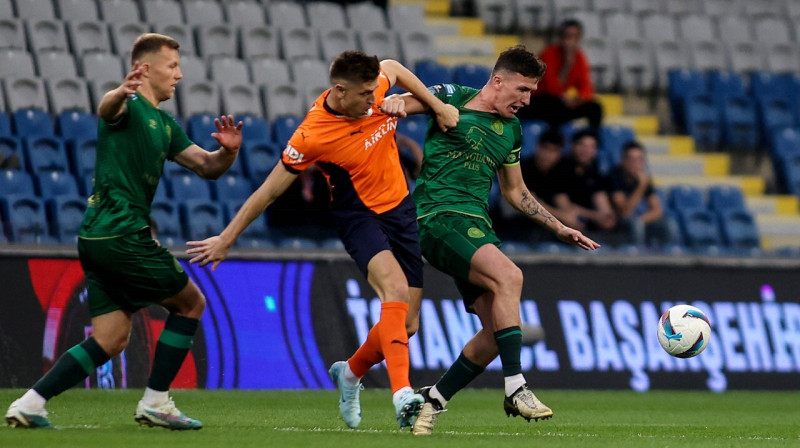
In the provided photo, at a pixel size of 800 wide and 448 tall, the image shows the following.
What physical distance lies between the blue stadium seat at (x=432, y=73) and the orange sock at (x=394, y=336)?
8796mm

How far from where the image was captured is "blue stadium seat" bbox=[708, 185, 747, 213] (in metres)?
16.6

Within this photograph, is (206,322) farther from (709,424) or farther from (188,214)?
(709,424)

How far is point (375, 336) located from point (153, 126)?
172 cm

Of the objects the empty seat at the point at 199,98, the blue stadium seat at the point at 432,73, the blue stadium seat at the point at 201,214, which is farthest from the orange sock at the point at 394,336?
the blue stadium seat at the point at 432,73

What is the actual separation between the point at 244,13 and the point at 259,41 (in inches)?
19.0

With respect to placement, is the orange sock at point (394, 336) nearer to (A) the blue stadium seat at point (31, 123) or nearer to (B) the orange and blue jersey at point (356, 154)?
(B) the orange and blue jersey at point (356, 154)

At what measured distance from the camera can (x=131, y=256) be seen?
695 cm

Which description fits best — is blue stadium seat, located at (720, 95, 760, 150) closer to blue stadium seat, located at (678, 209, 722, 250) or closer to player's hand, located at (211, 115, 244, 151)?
blue stadium seat, located at (678, 209, 722, 250)

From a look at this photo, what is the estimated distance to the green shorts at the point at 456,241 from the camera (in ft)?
25.1

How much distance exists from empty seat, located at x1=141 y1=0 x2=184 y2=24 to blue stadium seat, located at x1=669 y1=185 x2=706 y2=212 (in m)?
6.33

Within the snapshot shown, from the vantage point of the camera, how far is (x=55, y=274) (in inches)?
420

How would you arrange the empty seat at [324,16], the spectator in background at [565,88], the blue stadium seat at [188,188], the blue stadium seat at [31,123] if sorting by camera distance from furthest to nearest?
the empty seat at [324,16], the spectator in background at [565,88], the blue stadium seat at [188,188], the blue stadium seat at [31,123]

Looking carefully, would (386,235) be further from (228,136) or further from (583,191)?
(583,191)

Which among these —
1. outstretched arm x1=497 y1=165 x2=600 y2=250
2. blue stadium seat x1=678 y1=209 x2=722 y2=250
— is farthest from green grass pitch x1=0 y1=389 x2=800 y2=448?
blue stadium seat x1=678 y1=209 x2=722 y2=250
